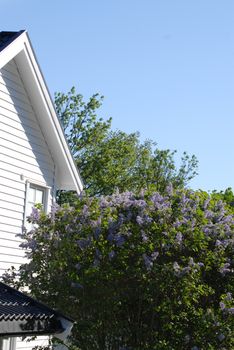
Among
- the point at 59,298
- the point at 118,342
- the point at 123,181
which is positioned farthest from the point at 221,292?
the point at 123,181

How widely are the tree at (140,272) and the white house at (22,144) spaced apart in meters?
2.24

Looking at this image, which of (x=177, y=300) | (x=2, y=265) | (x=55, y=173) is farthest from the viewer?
(x=55, y=173)

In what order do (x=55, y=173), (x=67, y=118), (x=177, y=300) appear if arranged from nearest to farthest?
1. (x=177, y=300)
2. (x=55, y=173)
3. (x=67, y=118)

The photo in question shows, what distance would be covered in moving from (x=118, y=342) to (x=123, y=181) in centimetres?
2673

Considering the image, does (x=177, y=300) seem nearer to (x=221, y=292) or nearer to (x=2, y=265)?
(x=221, y=292)

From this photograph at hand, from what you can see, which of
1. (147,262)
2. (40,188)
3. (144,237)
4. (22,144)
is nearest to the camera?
(147,262)

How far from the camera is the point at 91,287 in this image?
13.0 m

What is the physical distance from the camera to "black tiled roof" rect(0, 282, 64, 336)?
934cm

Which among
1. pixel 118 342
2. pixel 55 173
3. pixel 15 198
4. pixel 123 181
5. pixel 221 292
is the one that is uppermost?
pixel 123 181

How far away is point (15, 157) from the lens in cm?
1616

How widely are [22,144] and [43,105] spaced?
115cm

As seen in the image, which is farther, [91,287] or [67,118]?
[67,118]

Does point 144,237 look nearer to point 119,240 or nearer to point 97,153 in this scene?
point 119,240

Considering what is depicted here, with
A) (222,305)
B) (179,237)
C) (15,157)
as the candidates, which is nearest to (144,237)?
(179,237)
